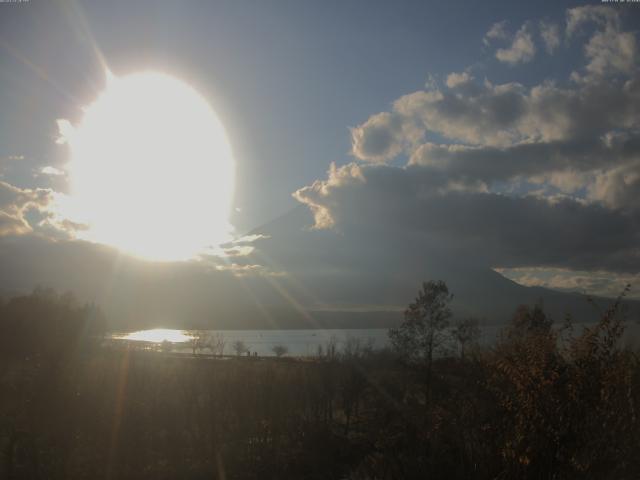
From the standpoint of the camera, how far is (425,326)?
3434 cm

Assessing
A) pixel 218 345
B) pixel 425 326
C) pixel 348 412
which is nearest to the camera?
pixel 348 412

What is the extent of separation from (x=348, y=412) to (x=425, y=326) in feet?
42.2

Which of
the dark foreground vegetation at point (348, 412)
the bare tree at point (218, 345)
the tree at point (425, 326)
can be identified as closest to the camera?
the dark foreground vegetation at point (348, 412)

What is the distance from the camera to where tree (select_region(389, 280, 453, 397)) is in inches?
1339

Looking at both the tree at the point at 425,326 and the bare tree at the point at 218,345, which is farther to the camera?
the bare tree at the point at 218,345

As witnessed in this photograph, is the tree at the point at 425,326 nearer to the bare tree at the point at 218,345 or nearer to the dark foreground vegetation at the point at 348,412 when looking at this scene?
the dark foreground vegetation at the point at 348,412

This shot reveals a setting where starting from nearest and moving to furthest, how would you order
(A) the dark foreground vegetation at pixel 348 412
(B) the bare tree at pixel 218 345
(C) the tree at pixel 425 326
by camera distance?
(A) the dark foreground vegetation at pixel 348 412, (C) the tree at pixel 425 326, (B) the bare tree at pixel 218 345

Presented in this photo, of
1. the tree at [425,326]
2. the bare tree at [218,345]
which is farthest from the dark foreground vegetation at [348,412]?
the bare tree at [218,345]

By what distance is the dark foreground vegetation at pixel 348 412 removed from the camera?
239 inches

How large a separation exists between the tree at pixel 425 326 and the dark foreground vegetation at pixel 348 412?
0.30ft

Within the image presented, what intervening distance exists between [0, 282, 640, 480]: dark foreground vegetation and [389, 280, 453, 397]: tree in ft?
0.30

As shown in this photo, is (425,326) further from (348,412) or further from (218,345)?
(218,345)

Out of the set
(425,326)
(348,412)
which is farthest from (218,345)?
(348,412)

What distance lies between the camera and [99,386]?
21156mm
